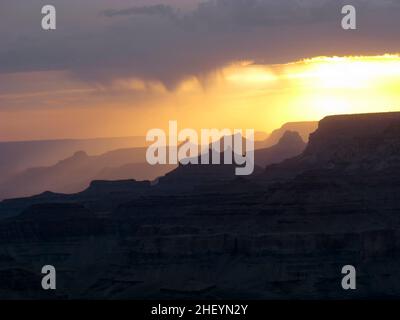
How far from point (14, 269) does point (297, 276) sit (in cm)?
3604

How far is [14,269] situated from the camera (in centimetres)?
19712

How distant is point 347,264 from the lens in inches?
7859
